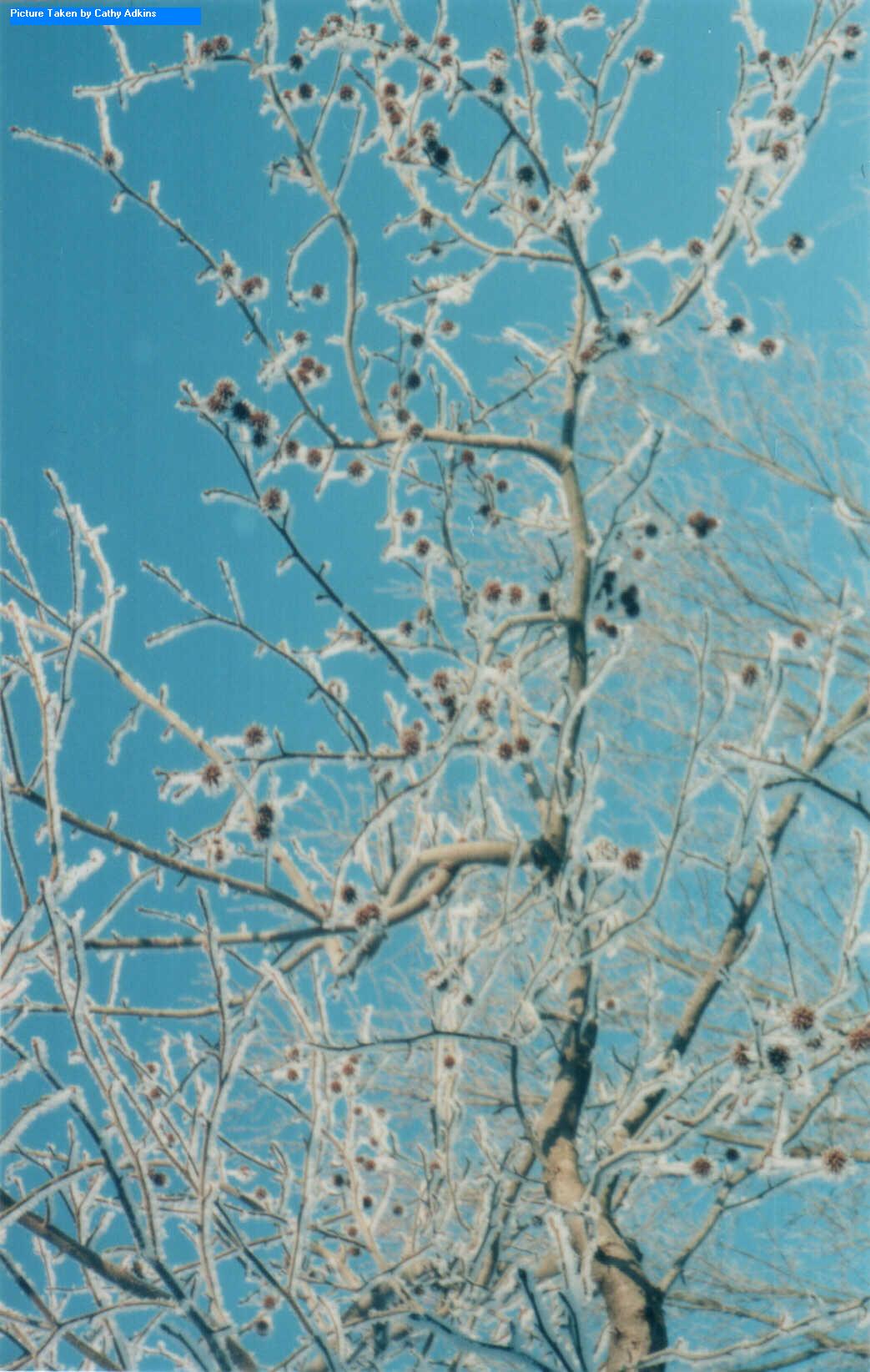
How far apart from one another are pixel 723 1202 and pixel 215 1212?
4.08 feet

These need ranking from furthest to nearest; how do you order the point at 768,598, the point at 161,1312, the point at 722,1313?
the point at 768,598, the point at 722,1313, the point at 161,1312

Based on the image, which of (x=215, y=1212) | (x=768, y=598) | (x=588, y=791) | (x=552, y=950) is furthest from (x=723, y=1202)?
(x=768, y=598)

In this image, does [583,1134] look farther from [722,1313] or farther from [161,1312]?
[161,1312]

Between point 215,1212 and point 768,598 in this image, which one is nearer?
point 215,1212

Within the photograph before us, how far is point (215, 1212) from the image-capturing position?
2.21m

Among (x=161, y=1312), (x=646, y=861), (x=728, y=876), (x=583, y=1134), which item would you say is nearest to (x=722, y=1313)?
(x=583, y=1134)

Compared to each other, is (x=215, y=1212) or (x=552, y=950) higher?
(x=552, y=950)

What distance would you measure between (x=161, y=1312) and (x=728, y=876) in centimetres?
147

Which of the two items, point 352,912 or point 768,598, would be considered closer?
point 352,912

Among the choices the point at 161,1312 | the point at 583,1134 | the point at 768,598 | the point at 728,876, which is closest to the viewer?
the point at 161,1312

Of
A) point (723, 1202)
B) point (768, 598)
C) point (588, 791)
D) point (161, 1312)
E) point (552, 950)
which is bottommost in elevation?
point (161, 1312)

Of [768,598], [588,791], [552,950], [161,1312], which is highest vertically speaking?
[768,598]

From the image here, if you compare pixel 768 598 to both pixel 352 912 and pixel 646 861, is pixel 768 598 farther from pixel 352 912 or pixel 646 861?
pixel 352 912

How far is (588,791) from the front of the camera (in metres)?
2.55
